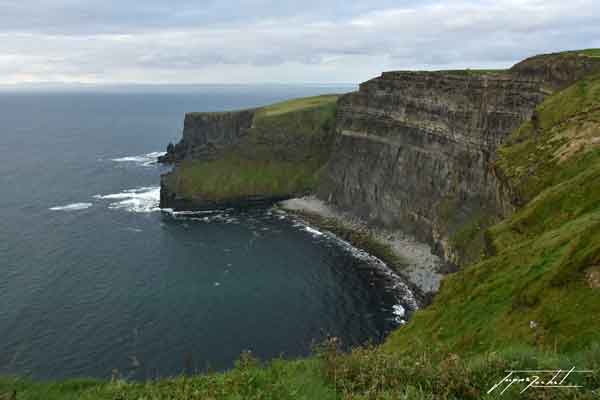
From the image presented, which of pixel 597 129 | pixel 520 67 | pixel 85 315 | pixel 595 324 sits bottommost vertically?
pixel 85 315

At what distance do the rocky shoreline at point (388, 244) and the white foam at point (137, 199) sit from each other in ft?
116

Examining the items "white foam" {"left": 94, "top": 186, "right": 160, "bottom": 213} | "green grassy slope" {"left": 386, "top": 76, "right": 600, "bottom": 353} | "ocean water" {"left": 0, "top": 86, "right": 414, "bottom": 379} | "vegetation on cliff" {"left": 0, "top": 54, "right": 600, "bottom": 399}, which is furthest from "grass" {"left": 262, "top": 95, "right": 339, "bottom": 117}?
"vegetation on cliff" {"left": 0, "top": 54, "right": 600, "bottom": 399}

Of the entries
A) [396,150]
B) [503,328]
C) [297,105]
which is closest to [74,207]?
[396,150]

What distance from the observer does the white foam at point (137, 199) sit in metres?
124

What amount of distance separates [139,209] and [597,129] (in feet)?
349

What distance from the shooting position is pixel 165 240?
101188 mm

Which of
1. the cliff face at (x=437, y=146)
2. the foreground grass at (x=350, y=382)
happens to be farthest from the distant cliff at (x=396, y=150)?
the foreground grass at (x=350, y=382)

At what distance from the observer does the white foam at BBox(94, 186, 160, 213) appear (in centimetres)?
12422

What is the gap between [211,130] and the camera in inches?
6885

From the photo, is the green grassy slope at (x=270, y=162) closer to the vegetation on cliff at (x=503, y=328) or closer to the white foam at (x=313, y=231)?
the white foam at (x=313, y=231)

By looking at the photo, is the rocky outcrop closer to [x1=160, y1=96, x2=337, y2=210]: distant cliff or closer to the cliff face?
[x1=160, y1=96, x2=337, y2=210]: distant cliff

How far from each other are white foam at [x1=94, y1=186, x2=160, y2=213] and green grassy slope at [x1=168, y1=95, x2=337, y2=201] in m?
7.72

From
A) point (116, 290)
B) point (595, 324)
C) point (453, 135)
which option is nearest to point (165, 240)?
point (116, 290)

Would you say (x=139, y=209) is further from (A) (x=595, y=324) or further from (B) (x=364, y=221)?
(A) (x=595, y=324)
